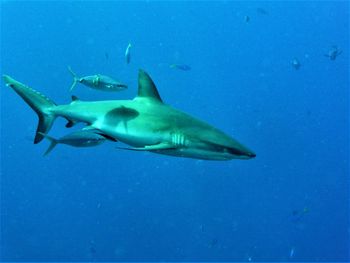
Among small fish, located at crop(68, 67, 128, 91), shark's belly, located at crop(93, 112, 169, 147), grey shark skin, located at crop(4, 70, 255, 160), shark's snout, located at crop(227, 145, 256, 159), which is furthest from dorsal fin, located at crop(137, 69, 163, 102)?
small fish, located at crop(68, 67, 128, 91)

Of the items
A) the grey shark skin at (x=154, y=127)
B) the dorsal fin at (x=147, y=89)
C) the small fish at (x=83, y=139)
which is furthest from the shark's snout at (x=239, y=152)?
the small fish at (x=83, y=139)

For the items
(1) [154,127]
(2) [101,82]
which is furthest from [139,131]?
(2) [101,82]

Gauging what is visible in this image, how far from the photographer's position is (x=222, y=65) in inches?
1433

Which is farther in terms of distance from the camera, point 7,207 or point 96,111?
point 7,207

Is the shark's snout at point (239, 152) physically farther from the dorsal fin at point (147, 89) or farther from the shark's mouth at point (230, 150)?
the dorsal fin at point (147, 89)

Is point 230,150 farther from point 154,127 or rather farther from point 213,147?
point 154,127

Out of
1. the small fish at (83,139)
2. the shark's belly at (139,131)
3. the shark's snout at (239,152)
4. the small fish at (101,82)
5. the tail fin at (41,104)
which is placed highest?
the small fish at (101,82)

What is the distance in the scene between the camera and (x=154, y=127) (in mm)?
3451

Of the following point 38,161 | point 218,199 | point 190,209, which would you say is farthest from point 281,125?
point 38,161

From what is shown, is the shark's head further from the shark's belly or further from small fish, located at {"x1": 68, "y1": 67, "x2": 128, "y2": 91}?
small fish, located at {"x1": 68, "y1": 67, "x2": 128, "y2": 91}

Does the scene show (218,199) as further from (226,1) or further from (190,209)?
(226,1)

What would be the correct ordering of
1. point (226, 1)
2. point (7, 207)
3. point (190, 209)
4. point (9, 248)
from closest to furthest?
point (9, 248) → point (190, 209) → point (7, 207) → point (226, 1)

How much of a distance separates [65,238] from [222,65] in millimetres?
22767

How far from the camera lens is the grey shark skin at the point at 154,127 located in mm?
3277
